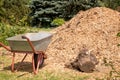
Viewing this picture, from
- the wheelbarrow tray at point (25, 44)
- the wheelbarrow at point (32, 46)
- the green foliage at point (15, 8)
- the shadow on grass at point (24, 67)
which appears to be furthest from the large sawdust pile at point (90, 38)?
the green foliage at point (15, 8)

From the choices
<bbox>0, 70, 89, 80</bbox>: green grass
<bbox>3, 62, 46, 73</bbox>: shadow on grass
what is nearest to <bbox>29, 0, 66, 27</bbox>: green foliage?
<bbox>3, 62, 46, 73</bbox>: shadow on grass

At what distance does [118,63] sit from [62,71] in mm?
1329

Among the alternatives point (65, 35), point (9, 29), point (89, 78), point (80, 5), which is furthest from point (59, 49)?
point (80, 5)

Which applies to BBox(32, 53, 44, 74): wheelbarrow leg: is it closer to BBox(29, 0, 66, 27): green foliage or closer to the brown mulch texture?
the brown mulch texture

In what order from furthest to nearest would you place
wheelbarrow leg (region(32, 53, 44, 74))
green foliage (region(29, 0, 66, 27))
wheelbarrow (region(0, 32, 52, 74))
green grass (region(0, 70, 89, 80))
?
green foliage (region(29, 0, 66, 27)) → wheelbarrow leg (region(32, 53, 44, 74)) → wheelbarrow (region(0, 32, 52, 74)) → green grass (region(0, 70, 89, 80))

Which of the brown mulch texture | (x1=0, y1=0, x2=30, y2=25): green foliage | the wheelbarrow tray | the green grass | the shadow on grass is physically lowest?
(x1=0, y1=0, x2=30, y2=25): green foliage

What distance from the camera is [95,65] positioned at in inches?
307

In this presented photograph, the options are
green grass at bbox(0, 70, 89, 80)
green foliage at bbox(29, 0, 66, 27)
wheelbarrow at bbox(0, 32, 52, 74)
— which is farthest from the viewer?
green foliage at bbox(29, 0, 66, 27)

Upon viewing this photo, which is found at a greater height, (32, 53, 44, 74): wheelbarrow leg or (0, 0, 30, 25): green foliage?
(32, 53, 44, 74): wheelbarrow leg

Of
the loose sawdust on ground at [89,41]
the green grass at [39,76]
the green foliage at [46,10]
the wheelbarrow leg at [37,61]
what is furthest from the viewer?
the green foliage at [46,10]

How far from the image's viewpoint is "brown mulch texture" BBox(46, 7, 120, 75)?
862 centimetres

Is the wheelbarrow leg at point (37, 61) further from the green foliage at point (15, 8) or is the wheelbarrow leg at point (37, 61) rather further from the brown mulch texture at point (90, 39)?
the green foliage at point (15, 8)

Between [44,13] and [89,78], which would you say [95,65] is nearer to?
[89,78]

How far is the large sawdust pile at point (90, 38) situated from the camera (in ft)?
28.5
